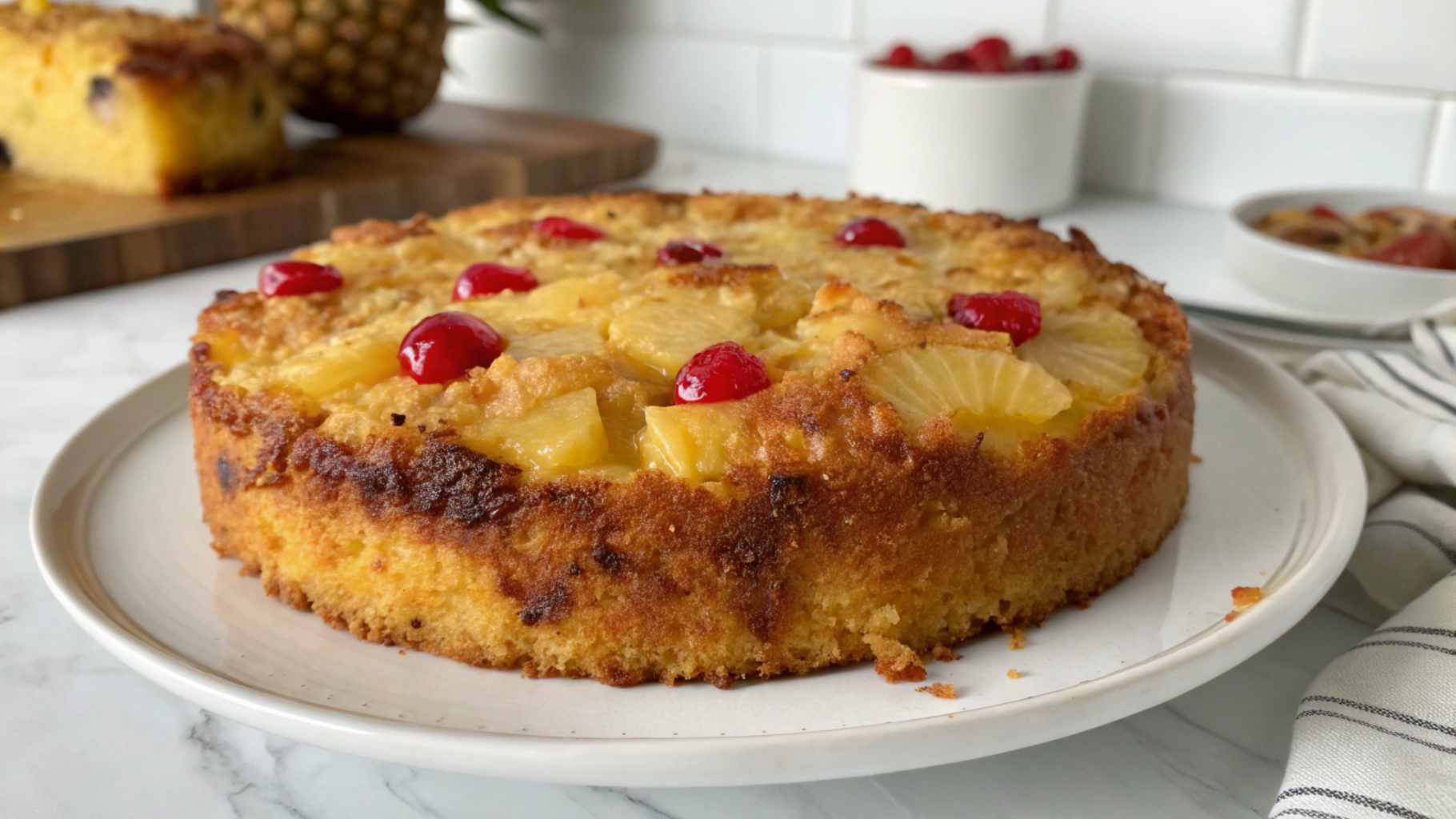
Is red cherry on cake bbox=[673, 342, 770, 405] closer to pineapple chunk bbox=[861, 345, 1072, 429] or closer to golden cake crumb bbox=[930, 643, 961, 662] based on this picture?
pineapple chunk bbox=[861, 345, 1072, 429]

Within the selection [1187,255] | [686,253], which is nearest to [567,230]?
[686,253]

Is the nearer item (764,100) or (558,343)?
(558,343)

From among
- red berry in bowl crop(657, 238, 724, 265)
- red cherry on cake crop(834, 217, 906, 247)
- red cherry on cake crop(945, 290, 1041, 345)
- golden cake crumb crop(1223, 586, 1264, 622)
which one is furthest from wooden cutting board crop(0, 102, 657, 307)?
golden cake crumb crop(1223, 586, 1264, 622)

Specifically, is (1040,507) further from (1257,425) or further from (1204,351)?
(1204,351)

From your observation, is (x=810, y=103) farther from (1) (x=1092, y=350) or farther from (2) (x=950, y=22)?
(1) (x=1092, y=350)

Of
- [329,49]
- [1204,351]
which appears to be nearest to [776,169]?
[329,49]

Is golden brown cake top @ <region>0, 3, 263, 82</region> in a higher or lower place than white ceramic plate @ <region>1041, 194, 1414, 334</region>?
higher
